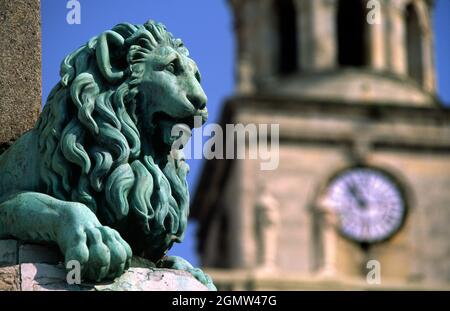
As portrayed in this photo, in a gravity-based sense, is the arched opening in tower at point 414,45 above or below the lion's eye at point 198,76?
above

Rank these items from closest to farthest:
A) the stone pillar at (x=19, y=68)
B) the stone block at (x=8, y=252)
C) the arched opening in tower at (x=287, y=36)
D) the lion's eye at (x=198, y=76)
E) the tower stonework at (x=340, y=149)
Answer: the stone block at (x=8, y=252) < the lion's eye at (x=198, y=76) < the stone pillar at (x=19, y=68) < the tower stonework at (x=340, y=149) < the arched opening in tower at (x=287, y=36)

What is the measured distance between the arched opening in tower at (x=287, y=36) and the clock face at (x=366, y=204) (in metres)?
3.95

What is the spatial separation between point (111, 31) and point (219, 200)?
5404cm

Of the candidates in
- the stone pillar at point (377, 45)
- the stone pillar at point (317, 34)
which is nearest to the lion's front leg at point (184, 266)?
the stone pillar at point (317, 34)

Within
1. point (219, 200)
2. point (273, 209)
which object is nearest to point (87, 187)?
point (273, 209)

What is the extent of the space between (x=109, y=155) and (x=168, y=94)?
0.88 feet

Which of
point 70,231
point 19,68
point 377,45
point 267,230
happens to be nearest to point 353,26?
point 377,45

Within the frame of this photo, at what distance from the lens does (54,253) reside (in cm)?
599

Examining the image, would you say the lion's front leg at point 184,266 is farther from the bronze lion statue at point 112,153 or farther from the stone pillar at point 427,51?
the stone pillar at point 427,51

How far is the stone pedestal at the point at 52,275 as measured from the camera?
578cm

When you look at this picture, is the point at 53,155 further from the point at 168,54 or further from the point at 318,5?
the point at 318,5

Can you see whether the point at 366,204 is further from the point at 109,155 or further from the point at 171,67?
the point at 109,155

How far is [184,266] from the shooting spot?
6.31 meters

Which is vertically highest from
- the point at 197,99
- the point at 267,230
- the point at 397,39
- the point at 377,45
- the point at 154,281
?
the point at 397,39
